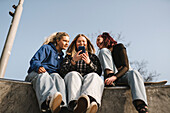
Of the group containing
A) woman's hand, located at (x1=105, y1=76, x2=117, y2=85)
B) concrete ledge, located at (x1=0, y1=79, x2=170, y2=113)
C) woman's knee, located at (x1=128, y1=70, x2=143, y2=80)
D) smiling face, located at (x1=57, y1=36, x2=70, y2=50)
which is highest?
smiling face, located at (x1=57, y1=36, x2=70, y2=50)

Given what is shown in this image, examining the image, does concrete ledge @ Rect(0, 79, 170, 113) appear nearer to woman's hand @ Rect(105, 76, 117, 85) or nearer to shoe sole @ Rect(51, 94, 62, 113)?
woman's hand @ Rect(105, 76, 117, 85)

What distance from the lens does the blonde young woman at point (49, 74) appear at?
1.97m

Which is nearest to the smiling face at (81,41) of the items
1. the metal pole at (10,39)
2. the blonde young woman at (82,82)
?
the blonde young woman at (82,82)

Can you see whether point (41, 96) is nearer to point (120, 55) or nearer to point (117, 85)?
point (117, 85)

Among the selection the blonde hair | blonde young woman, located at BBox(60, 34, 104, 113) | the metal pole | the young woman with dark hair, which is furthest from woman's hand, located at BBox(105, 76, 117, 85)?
the metal pole

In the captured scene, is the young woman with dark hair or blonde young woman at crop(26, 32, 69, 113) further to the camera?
the young woman with dark hair

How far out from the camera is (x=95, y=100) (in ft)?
6.97

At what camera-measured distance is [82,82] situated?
8.22 feet

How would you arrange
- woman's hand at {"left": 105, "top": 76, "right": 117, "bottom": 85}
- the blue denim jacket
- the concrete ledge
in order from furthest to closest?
the blue denim jacket
woman's hand at {"left": 105, "top": 76, "right": 117, "bottom": 85}
the concrete ledge

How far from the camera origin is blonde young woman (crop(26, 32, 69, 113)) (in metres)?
1.97

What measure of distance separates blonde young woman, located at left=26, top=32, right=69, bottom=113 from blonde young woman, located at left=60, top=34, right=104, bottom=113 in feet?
0.41

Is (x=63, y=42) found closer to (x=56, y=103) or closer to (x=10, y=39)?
(x=10, y=39)

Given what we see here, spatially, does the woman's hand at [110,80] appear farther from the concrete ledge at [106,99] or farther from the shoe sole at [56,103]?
the shoe sole at [56,103]

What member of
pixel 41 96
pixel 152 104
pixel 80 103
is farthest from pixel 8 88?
pixel 152 104
